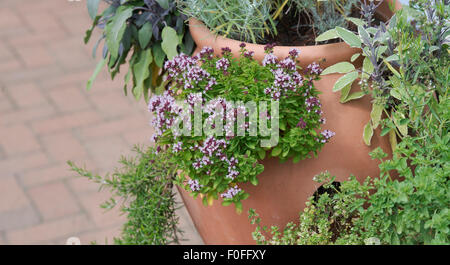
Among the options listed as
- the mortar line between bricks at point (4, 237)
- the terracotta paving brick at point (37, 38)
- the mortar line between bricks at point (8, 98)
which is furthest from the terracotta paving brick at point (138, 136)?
the terracotta paving brick at point (37, 38)

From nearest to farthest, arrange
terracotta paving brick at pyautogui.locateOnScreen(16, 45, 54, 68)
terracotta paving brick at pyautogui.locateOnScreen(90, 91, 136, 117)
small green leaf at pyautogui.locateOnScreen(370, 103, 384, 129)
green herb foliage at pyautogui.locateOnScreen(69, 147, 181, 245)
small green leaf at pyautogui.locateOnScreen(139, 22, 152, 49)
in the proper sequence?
small green leaf at pyautogui.locateOnScreen(370, 103, 384, 129) < green herb foliage at pyautogui.locateOnScreen(69, 147, 181, 245) < small green leaf at pyautogui.locateOnScreen(139, 22, 152, 49) < terracotta paving brick at pyautogui.locateOnScreen(90, 91, 136, 117) < terracotta paving brick at pyautogui.locateOnScreen(16, 45, 54, 68)

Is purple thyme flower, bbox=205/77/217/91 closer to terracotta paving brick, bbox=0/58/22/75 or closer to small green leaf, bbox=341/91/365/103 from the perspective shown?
small green leaf, bbox=341/91/365/103

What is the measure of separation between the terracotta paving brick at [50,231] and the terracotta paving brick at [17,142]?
1.64ft

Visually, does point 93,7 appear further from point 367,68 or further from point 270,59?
point 367,68

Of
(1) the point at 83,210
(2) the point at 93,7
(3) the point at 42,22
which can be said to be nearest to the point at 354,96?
(2) the point at 93,7

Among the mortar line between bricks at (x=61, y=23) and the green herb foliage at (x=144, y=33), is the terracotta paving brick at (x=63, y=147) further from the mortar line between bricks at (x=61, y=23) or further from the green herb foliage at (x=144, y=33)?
the green herb foliage at (x=144, y=33)

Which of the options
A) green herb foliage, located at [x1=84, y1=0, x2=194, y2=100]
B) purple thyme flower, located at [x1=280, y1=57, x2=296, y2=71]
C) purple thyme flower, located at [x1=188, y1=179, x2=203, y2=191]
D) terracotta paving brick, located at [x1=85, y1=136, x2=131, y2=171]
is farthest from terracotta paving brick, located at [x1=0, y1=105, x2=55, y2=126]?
purple thyme flower, located at [x1=280, y1=57, x2=296, y2=71]

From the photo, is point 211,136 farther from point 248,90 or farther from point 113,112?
point 113,112

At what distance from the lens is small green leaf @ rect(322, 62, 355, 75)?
5.63 feet

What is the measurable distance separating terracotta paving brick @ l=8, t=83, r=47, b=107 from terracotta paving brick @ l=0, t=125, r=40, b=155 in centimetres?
18

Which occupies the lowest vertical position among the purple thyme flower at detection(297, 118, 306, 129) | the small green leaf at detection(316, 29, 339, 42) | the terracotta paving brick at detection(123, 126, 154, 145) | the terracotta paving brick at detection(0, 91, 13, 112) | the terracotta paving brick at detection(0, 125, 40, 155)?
the terracotta paving brick at detection(0, 125, 40, 155)

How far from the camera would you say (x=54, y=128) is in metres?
3.27

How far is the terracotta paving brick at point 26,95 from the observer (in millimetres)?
3412
